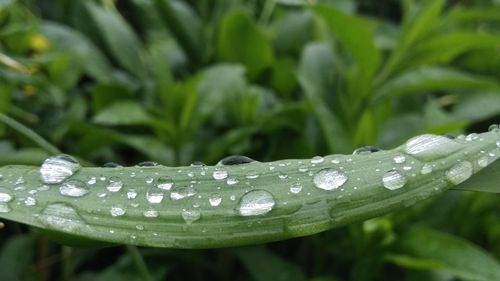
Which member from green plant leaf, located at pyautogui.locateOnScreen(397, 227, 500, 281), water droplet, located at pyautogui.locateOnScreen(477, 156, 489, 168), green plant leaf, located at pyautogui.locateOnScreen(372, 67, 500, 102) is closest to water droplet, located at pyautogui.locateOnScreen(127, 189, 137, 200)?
water droplet, located at pyautogui.locateOnScreen(477, 156, 489, 168)

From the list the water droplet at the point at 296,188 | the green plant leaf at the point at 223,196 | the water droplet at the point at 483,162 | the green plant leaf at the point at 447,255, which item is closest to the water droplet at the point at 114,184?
the green plant leaf at the point at 223,196

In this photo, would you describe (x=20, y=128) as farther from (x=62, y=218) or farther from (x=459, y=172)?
(x=459, y=172)

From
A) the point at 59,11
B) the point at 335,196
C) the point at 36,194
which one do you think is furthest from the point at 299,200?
the point at 59,11

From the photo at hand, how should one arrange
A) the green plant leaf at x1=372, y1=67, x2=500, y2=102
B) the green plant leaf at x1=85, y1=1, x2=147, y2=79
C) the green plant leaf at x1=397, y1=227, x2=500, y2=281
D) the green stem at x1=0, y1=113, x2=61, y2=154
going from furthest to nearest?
1. the green plant leaf at x1=85, y1=1, x2=147, y2=79
2. the green plant leaf at x1=372, y1=67, x2=500, y2=102
3. the green plant leaf at x1=397, y1=227, x2=500, y2=281
4. the green stem at x1=0, y1=113, x2=61, y2=154

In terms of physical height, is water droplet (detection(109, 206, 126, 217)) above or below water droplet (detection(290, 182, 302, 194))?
below

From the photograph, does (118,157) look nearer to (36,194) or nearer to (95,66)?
(95,66)

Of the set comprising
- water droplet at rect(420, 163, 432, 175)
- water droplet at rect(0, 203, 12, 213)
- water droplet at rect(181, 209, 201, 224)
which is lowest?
water droplet at rect(0, 203, 12, 213)

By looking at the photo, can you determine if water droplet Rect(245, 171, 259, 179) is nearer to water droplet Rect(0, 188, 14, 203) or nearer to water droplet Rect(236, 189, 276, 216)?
water droplet Rect(236, 189, 276, 216)
